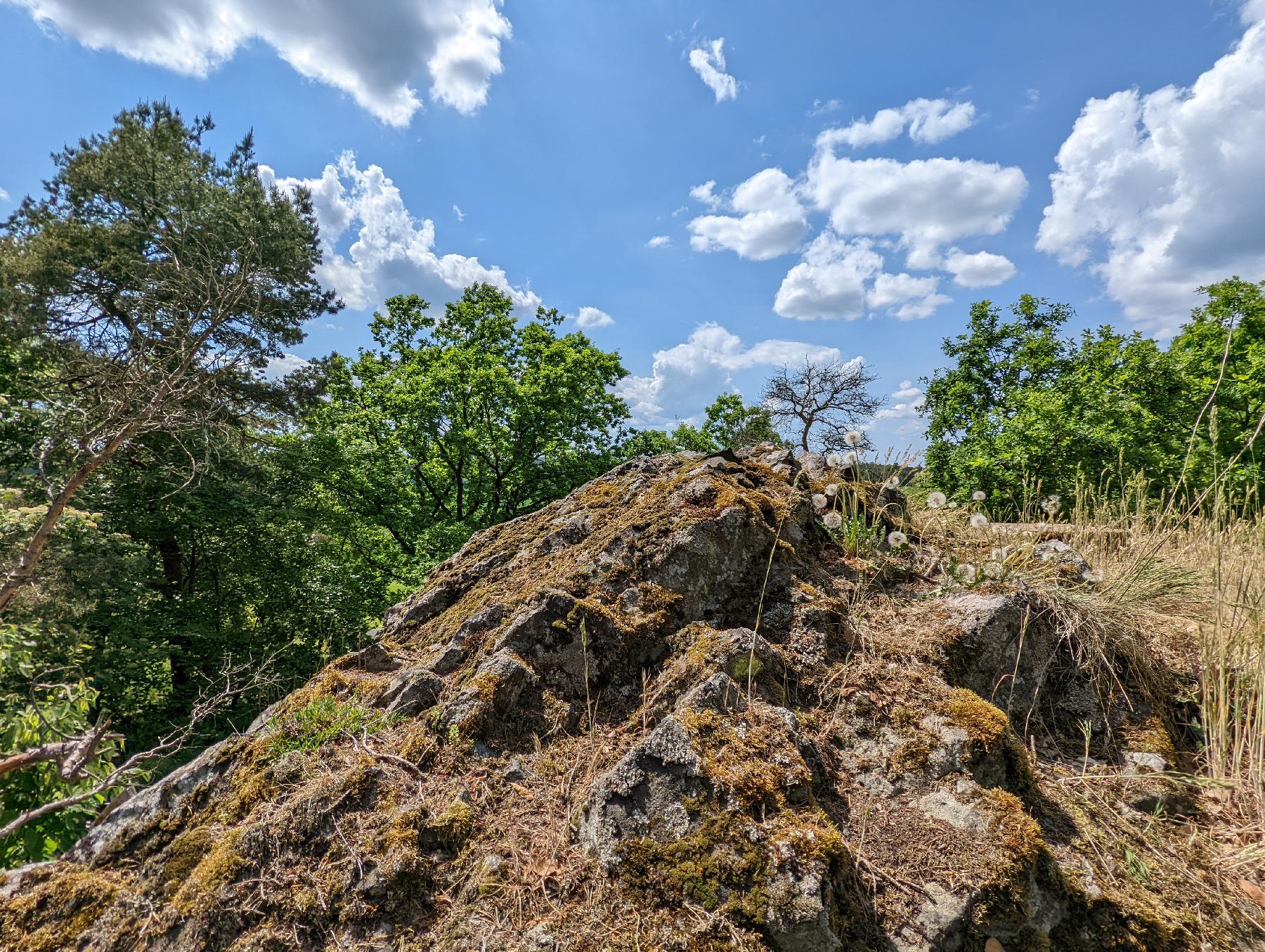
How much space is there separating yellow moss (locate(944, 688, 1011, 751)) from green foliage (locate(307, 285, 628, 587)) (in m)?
12.2

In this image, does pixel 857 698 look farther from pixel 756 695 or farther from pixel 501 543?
pixel 501 543

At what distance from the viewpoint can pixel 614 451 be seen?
1638 centimetres

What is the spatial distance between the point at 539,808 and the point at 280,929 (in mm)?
970

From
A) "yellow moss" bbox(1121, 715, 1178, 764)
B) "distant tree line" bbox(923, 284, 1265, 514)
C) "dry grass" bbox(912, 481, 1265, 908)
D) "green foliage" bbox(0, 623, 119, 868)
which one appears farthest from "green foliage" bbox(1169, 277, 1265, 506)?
"green foliage" bbox(0, 623, 119, 868)

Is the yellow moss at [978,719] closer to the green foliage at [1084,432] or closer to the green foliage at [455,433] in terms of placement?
the green foliage at [1084,432]

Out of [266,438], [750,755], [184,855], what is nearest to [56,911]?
[184,855]

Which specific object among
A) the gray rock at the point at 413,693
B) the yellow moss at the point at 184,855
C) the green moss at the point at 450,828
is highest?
the gray rock at the point at 413,693

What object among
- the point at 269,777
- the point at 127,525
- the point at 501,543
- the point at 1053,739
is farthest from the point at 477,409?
the point at 1053,739

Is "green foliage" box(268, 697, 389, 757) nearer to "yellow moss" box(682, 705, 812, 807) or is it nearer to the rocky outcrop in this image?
the rocky outcrop

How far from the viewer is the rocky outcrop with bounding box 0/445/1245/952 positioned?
5.93 ft

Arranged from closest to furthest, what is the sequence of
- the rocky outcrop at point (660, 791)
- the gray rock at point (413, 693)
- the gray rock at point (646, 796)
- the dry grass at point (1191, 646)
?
1. the rocky outcrop at point (660, 791)
2. the gray rock at point (646, 796)
3. the dry grass at point (1191, 646)
4. the gray rock at point (413, 693)

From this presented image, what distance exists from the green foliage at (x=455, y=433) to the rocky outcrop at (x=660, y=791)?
10.7 metres

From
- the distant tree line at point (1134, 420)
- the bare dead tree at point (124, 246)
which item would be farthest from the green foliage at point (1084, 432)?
the bare dead tree at point (124, 246)

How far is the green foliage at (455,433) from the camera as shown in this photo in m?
13.8
